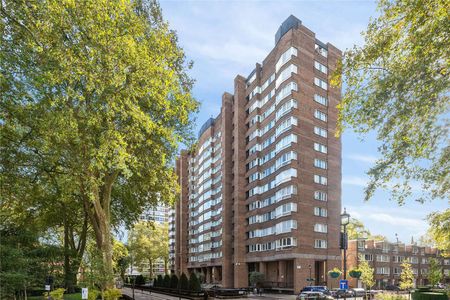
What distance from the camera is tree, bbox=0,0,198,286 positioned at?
14.8 m

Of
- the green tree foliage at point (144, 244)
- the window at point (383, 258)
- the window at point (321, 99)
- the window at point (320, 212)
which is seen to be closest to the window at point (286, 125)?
the window at point (321, 99)

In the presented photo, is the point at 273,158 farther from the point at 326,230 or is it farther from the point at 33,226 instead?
the point at 33,226

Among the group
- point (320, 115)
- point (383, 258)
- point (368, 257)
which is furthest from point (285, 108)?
point (383, 258)

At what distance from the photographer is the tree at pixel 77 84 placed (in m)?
14.8

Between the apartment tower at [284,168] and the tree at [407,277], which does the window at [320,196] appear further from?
the tree at [407,277]

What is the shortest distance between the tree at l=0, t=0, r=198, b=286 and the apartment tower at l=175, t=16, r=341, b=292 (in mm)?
40553

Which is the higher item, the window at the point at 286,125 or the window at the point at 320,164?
the window at the point at 286,125

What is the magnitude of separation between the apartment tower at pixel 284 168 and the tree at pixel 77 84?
133 feet

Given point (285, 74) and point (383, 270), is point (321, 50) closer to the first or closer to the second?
point (285, 74)

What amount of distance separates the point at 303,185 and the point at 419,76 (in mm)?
46164

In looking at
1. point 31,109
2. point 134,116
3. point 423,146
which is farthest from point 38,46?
point 423,146

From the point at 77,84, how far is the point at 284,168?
45.8 m

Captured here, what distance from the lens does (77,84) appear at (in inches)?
666

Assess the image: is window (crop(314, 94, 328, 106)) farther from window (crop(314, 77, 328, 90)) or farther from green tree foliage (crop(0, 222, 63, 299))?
green tree foliage (crop(0, 222, 63, 299))
